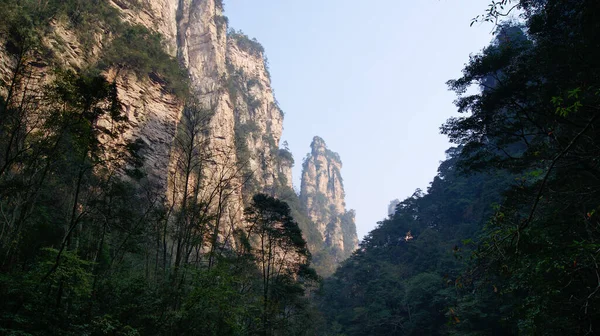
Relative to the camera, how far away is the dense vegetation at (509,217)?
448 cm

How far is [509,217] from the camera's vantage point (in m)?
5.44

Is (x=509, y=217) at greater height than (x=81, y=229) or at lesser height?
lesser

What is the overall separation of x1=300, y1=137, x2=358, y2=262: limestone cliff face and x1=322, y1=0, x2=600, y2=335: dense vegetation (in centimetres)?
3419

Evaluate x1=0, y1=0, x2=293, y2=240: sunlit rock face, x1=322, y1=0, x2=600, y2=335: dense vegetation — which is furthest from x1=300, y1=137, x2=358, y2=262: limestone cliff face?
x1=322, y1=0, x2=600, y2=335: dense vegetation

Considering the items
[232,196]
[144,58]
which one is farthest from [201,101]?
[144,58]

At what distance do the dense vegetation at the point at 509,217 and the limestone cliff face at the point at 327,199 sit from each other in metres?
34.2

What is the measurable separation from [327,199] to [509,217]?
80086mm

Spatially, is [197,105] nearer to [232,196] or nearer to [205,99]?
[232,196]

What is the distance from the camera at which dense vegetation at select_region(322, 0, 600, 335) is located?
4.48 meters

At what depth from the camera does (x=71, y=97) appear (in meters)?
7.42

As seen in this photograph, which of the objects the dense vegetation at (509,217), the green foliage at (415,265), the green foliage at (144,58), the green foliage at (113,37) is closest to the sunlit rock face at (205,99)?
the green foliage at (113,37)

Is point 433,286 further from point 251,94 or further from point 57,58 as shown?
point 251,94

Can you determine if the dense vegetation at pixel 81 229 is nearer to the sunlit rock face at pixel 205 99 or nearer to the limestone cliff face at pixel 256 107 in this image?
the sunlit rock face at pixel 205 99

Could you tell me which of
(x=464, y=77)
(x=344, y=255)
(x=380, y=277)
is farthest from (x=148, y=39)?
(x=344, y=255)
